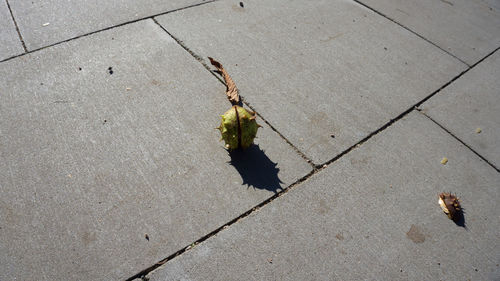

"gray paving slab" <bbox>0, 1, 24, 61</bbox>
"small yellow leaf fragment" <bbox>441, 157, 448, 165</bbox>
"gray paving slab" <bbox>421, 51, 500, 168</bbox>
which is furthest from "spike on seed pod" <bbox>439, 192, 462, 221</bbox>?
"gray paving slab" <bbox>0, 1, 24, 61</bbox>

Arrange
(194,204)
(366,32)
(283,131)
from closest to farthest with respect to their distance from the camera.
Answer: (194,204) → (283,131) → (366,32)

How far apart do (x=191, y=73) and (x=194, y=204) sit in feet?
5.30

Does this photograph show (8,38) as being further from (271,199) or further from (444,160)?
(444,160)

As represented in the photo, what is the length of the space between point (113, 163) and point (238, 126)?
3.61ft

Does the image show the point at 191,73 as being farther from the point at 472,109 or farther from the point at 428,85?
the point at 472,109

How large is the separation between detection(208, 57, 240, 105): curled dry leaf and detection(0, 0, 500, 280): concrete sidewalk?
3.7 inches

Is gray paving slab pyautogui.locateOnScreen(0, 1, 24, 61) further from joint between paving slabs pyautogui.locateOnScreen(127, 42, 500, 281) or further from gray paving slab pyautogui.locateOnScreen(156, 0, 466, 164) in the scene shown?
joint between paving slabs pyautogui.locateOnScreen(127, 42, 500, 281)

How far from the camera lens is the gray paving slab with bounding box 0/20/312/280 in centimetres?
246

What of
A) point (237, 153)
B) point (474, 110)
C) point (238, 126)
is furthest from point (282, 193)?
point (474, 110)

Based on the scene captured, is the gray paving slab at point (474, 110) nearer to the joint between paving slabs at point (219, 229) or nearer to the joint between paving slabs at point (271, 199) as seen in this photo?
the joint between paving slabs at point (271, 199)

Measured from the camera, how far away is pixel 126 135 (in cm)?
315

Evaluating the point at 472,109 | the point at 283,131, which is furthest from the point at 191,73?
the point at 472,109

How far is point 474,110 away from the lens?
3949 mm

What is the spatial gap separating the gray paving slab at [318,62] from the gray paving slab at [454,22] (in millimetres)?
266
